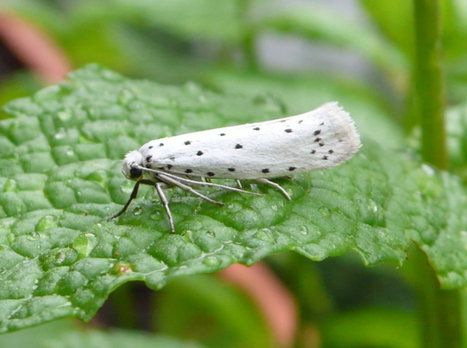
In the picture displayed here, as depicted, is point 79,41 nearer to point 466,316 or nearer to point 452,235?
point 466,316

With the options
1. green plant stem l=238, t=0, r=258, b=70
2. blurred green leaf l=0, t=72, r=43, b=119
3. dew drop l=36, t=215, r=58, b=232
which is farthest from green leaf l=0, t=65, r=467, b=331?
blurred green leaf l=0, t=72, r=43, b=119

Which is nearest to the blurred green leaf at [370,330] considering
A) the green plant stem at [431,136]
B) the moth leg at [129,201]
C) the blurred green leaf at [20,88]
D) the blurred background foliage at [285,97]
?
the blurred background foliage at [285,97]

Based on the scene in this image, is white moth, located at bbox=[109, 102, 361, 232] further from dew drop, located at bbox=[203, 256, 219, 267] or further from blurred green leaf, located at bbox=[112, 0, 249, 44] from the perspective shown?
blurred green leaf, located at bbox=[112, 0, 249, 44]

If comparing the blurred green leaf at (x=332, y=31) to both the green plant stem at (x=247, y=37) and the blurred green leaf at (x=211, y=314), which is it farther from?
the blurred green leaf at (x=211, y=314)

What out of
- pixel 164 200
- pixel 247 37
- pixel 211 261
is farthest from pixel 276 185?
pixel 247 37

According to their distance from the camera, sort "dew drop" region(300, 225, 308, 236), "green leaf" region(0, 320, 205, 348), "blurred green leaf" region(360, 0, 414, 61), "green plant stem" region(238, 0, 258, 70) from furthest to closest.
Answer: "green plant stem" region(238, 0, 258, 70), "blurred green leaf" region(360, 0, 414, 61), "green leaf" region(0, 320, 205, 348), "dew drop" region(300, 225, 308, 236)

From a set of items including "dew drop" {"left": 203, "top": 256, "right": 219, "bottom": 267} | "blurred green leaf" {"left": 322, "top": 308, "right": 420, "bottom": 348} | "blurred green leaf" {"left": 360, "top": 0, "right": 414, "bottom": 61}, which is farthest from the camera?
"blurred green leaf" {"left": 360, "top": 0, "right": 414, "bottom": 61}

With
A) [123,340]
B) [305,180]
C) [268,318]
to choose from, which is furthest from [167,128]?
[268,318]

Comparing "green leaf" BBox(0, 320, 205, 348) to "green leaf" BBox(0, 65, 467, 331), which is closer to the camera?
"green leaf" BBox(0, 65, 467, 331)
